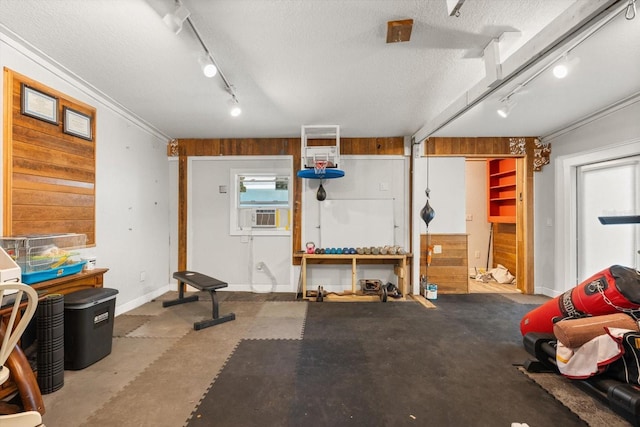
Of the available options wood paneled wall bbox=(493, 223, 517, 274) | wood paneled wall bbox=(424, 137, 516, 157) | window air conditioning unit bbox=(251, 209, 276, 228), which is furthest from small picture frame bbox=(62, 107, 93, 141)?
wood paneled wall bbox=(493, 223, 517, 274)

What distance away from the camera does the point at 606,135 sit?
345cm

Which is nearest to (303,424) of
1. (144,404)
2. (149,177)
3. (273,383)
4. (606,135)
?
(273,383)

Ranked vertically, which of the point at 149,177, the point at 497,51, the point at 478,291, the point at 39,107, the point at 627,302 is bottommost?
the point at 478,291

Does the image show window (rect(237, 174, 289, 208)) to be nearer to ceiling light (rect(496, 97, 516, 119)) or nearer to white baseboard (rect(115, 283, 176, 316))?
white baseboard (rect(115, 283, 176, 316))

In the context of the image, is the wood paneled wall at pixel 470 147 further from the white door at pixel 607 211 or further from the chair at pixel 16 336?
the chair at pixel 16 336

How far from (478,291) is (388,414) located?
3.68 m

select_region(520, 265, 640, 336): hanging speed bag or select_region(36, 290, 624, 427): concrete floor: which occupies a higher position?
select_region(520, 265, 640, 336): hanging speed bag

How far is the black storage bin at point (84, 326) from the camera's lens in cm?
220

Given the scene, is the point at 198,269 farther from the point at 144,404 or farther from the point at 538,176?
the point at 538,176

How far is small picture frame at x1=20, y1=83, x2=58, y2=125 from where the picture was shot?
2.32m

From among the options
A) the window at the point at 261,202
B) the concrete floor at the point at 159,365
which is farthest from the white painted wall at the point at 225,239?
the concrete floor at the point at 159,365

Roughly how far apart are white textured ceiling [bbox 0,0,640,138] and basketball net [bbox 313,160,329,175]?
2.25ft

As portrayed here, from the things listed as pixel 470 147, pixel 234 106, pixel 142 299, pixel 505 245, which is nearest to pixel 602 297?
pixel 470 147

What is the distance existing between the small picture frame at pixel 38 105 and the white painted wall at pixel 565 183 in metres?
6.11
